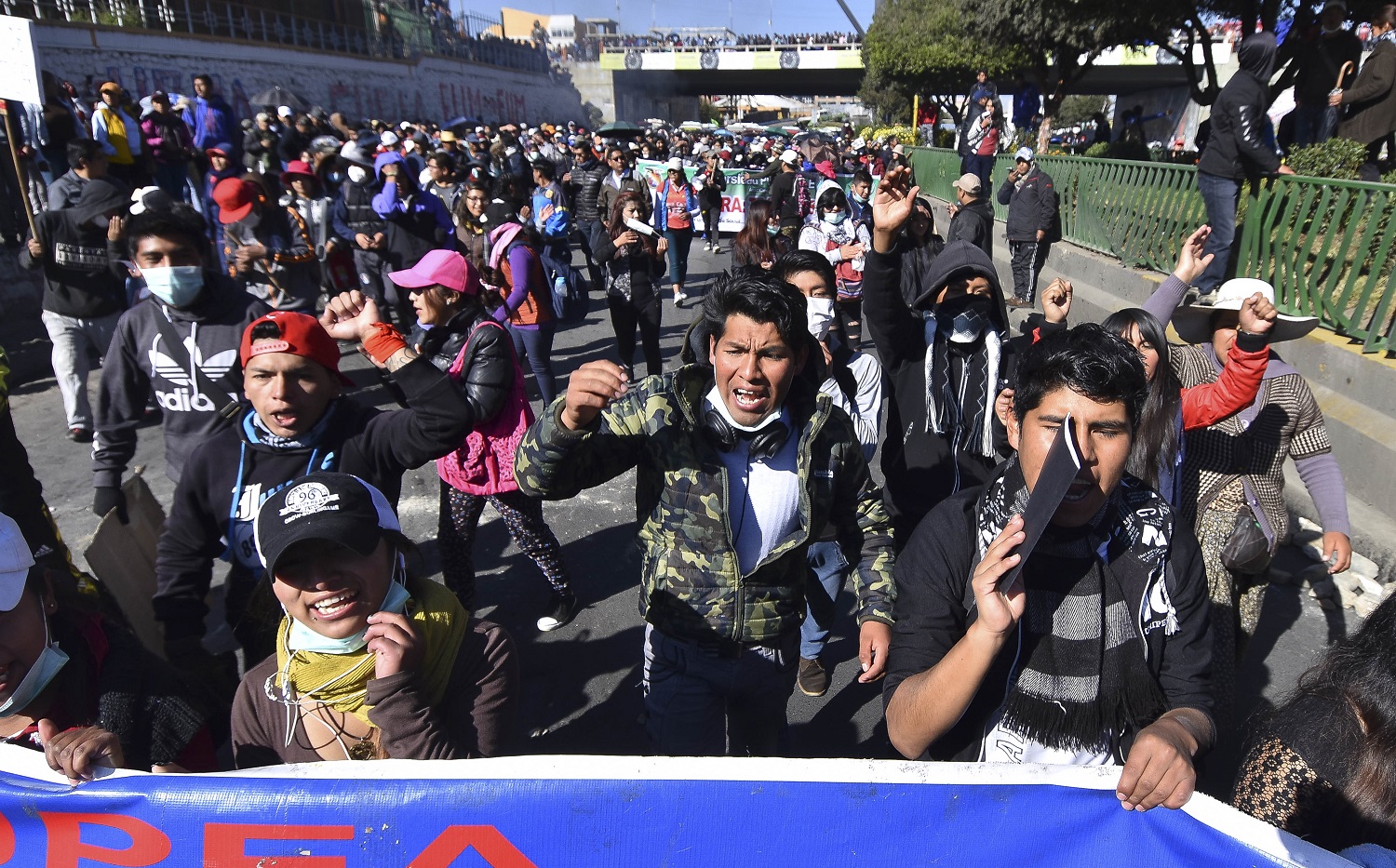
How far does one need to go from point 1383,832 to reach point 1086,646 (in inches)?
20.7

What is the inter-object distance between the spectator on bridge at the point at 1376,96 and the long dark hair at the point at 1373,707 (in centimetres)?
754

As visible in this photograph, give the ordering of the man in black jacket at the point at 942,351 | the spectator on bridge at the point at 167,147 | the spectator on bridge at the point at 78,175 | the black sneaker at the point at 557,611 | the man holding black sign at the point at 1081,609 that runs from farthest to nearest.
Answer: the spectator on bridge at the point at 167,147 < the spectator on bridge at the point at 78,175 < the black sneaker at the point at 557,611 < the man in black jacket at the point at 942,351 < the man holding black sign at the point at 1081,609

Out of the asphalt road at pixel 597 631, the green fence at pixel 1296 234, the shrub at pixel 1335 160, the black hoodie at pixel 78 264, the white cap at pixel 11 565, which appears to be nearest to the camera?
the white cap at pixel 11 565

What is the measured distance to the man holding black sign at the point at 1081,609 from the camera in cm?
172

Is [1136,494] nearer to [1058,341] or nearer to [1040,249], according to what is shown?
[1058,341]

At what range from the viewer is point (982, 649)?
154cm

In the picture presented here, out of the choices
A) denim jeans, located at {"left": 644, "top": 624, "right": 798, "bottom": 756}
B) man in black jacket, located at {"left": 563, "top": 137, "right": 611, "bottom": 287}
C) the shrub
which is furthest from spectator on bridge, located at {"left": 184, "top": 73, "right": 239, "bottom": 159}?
denim jeans, located at {"left": 644, "top": 624, "right": 798, "bottom": 756}

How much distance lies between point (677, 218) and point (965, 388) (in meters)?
8.34

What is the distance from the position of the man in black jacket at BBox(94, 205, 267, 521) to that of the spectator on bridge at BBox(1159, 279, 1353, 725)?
11.9 feet

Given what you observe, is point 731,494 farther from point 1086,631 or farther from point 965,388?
point 965,388

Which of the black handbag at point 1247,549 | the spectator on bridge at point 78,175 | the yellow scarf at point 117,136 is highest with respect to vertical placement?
the yellow scarf at point 117,136

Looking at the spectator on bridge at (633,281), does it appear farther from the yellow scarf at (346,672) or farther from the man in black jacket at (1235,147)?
the yellow scarf at (346,672)

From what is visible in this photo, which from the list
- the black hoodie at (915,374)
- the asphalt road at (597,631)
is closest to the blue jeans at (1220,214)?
the asphalt road at (597,631)

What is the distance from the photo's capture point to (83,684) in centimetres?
201
